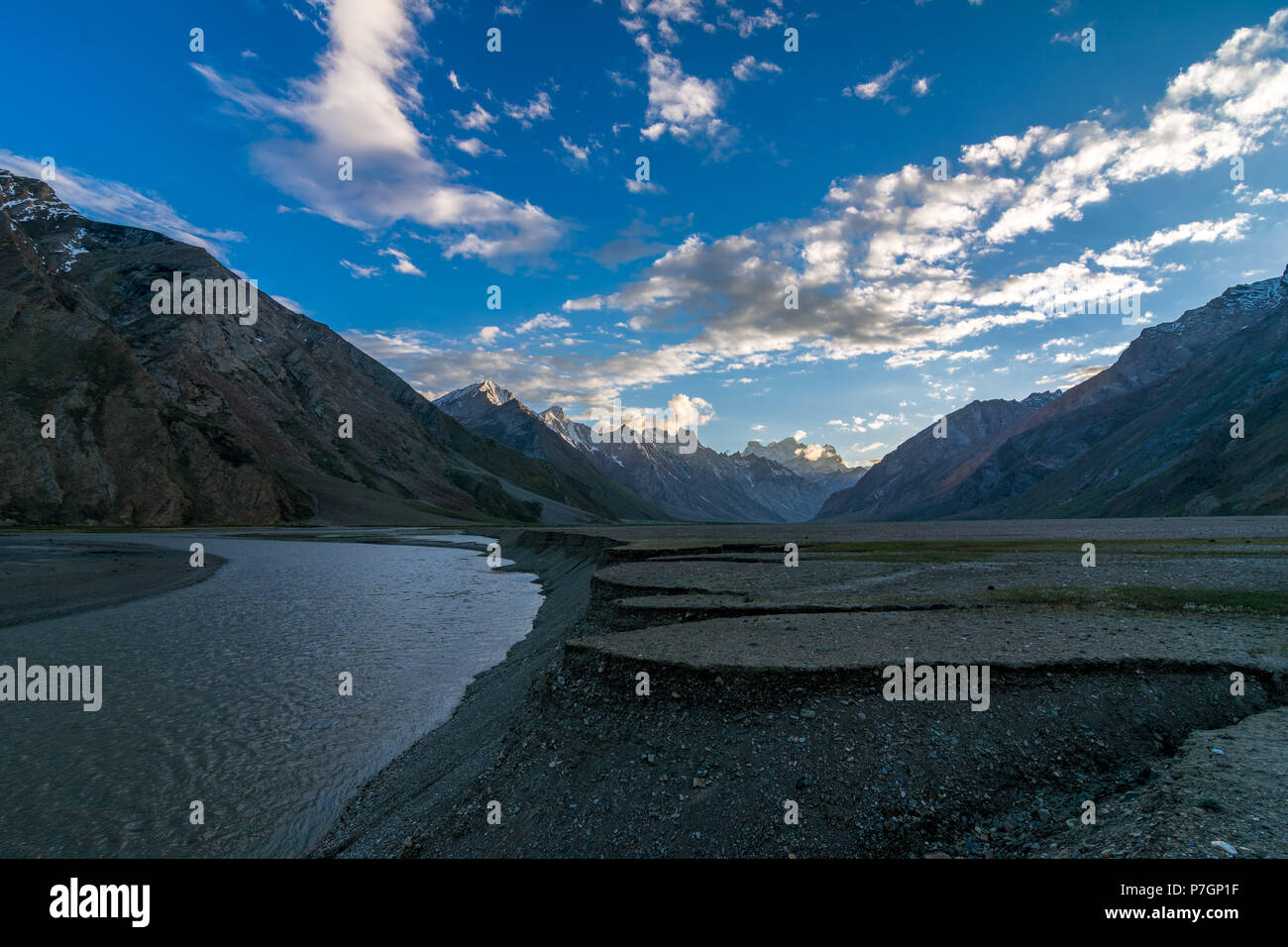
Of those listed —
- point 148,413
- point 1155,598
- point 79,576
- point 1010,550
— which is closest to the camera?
point 1155,598

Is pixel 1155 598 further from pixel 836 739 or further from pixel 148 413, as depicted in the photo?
pixel 148 413

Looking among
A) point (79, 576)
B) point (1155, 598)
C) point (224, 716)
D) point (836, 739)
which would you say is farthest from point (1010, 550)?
point (79, 576)

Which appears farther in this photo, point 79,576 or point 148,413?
point 148,413

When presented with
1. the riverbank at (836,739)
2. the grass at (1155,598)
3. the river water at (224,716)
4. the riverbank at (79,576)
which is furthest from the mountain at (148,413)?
the grass at (1155,598)

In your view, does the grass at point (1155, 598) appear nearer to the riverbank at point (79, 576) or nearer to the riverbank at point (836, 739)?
the riverbank at point (836, 739)
